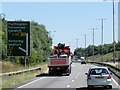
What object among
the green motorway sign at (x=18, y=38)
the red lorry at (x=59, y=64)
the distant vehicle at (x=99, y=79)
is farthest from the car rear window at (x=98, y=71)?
the red lorry at (x=59, y=64)

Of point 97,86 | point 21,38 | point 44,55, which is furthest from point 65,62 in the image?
point 44,55

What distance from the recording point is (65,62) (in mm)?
49312

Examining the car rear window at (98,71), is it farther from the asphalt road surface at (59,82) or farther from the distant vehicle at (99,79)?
the asphalt road surface at (59,82)

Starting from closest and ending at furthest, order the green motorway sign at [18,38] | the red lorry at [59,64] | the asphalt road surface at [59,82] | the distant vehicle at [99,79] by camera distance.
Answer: the distant vehicle at [99,79] → the asphalt road surface at [59,82] → the green motorway sign at [18,38] → the red lorry at [59,64]

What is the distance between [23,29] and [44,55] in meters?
61.5

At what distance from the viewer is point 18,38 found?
147 ft

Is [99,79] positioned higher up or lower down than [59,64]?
lower down

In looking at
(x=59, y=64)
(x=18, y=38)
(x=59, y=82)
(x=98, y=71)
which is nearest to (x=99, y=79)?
(x=98, y=71)

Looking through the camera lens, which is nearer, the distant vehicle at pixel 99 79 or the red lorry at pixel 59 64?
the distant vehicle at pixel 99 79

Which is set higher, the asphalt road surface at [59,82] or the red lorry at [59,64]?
the red lorry at [59,64]

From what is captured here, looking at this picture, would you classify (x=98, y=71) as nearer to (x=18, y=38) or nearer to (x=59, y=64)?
(x=18, y=38)

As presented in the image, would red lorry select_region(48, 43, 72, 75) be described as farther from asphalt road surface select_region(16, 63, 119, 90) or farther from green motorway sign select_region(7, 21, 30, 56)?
asphalt road surface select_region(16, 63, 119, 90)

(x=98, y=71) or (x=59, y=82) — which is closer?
(x=98, y=71)

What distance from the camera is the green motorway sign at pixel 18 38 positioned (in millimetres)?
44281
